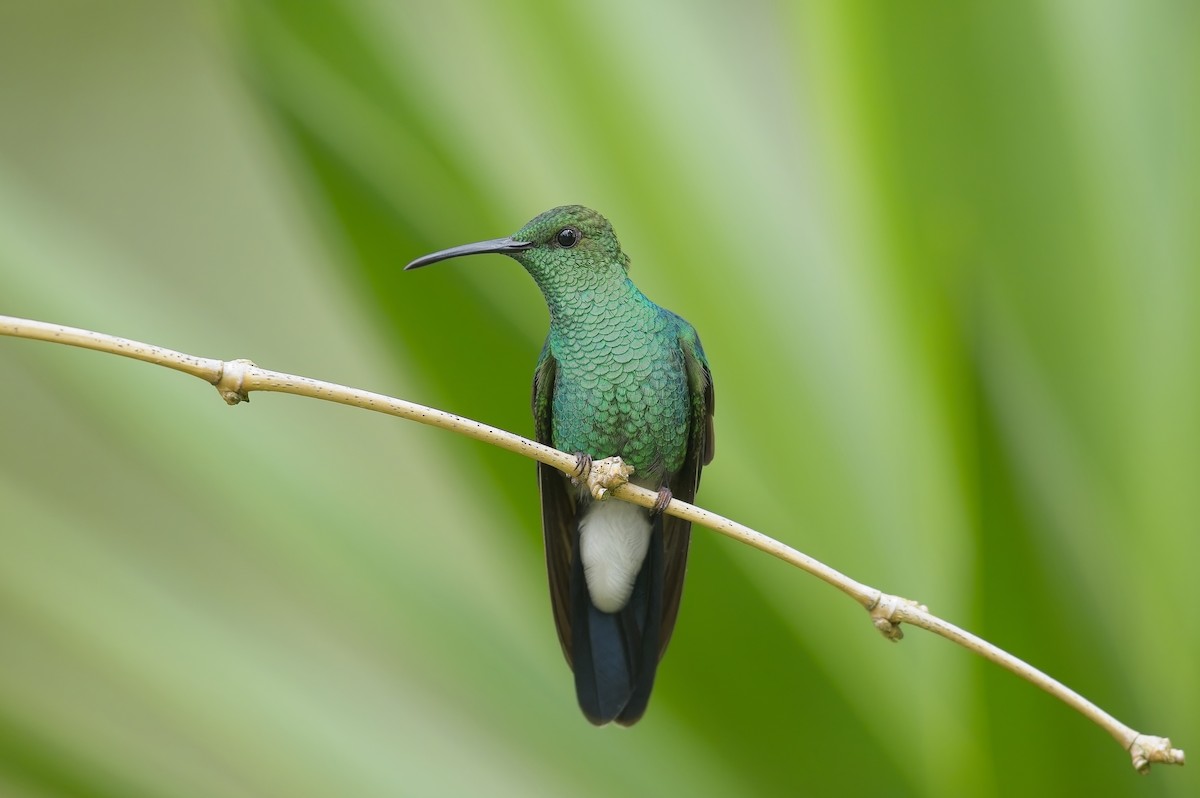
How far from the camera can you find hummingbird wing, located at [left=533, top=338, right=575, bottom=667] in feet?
4.67

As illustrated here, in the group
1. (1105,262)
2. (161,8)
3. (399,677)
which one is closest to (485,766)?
(399,677)

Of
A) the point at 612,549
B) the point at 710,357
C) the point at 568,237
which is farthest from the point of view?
the point at 710,357

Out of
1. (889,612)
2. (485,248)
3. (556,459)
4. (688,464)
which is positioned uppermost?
(485,248)

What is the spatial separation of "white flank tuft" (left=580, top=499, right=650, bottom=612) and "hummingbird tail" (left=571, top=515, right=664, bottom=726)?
1 centimetres

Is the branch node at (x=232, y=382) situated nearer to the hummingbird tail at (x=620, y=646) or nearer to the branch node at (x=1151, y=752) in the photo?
the hummingbird tail at (x=620, y=646)

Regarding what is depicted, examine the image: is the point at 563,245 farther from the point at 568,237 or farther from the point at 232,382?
the point at 232,382

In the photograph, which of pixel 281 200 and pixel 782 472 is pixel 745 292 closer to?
pixel 782 472

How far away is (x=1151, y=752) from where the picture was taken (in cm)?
101

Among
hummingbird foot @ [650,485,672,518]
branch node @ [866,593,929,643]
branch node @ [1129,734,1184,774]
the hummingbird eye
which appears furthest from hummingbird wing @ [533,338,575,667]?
branch node @ [1129,734,1184,774]

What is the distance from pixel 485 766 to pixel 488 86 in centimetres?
108

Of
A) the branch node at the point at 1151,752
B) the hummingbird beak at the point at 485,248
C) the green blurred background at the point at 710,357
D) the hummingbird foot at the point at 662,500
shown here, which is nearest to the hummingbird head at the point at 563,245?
the hummingbird beak at the point at 485,248

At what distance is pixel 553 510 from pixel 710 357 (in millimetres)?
304

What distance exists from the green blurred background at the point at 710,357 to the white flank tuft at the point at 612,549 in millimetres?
72

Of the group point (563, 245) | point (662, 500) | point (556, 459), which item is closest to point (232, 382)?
point (556, 459)
